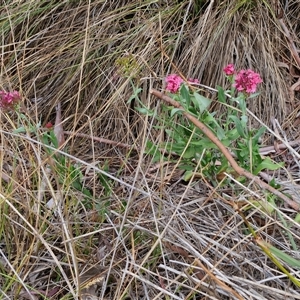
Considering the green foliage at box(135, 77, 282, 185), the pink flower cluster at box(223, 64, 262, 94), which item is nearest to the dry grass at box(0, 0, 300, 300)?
the green foliage at box(135, 77, 282, 185)

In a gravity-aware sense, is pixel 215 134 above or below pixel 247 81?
below

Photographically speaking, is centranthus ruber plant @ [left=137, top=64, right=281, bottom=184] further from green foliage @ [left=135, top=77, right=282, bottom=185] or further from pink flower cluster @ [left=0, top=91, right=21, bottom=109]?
pink flower cluster @ [left=0, top=91, right=21, bottom=109]

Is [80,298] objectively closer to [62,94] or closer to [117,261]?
[117,261]

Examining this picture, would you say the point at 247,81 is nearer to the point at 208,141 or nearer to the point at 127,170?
the point at 208,141

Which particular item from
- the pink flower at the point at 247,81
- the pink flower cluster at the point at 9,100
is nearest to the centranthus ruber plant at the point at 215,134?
the pink flower at the point at 247,81

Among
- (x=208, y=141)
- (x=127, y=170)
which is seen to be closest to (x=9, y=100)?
(x=127, y=170)

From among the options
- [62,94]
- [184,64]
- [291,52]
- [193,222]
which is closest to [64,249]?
[193,222]

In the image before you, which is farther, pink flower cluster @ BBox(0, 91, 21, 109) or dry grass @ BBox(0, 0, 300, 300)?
pink flower cluster @ BBox(0, 91, 21, 109)

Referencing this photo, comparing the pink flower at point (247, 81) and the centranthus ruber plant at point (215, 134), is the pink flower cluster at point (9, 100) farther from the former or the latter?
the pink flower at point (247, 81)

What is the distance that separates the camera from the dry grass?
108 centimetres

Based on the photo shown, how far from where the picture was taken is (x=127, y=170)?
1.42m

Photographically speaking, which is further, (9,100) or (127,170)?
(127,170)

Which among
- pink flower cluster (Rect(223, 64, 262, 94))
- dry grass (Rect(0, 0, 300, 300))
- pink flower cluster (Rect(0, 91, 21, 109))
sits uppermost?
pink flower cluster (Rect(223, 64, 262, 94))

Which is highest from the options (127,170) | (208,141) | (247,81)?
(247,81)
